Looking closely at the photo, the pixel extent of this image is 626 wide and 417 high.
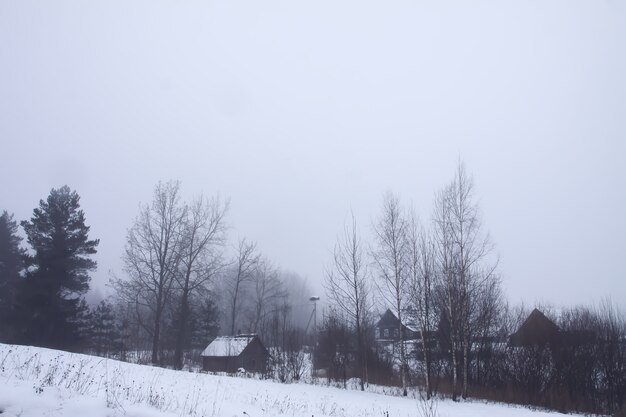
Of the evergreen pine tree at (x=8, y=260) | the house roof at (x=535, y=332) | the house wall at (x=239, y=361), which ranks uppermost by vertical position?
the evergreen pine tree at (x=8, y=260)

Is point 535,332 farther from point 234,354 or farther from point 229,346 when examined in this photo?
point 229,346

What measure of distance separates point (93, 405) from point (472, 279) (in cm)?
1930

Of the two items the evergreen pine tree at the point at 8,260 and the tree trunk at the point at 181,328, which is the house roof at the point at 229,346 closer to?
the tree trunk at the point at 181,328

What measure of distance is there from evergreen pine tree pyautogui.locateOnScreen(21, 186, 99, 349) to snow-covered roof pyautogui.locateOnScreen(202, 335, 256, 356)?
1003 centimetres

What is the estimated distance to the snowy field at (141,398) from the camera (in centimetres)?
755

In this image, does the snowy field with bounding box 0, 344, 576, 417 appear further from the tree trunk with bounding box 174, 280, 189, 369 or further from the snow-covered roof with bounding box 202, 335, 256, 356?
the snow-covered roof with bounding box 202, 335, 256, 356

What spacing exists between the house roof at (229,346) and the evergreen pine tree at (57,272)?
10.1 metres

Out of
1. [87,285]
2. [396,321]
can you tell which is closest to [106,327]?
[87,285]

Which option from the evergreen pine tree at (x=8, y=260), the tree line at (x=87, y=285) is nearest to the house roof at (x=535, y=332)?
the tree line at (x=87, y=285)

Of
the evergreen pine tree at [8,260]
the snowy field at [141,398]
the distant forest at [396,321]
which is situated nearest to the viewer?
the snowy field at [141,398]

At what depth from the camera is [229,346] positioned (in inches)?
1302

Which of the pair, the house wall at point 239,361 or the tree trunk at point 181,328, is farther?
the house wall at point 239,361

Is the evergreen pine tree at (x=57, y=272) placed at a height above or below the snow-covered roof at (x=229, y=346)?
above

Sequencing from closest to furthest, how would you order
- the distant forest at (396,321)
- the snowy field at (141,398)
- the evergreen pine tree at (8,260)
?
the snowy field at (141,398) → the distant forest at (396,321) → the evergreen pine tree at (8,260)
